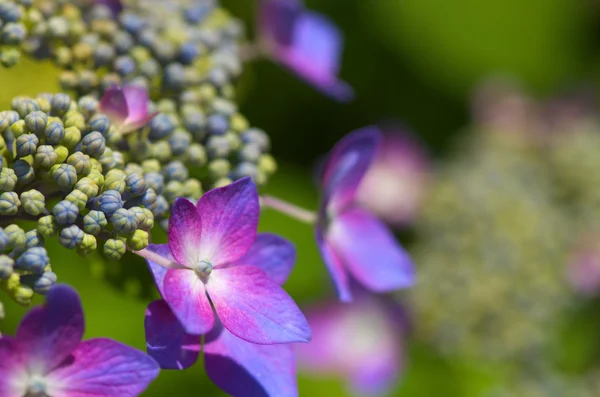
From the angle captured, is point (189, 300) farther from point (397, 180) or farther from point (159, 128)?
point (397, 180)

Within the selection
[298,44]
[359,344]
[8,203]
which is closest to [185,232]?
[8,203]

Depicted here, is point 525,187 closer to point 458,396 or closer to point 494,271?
point 494,271

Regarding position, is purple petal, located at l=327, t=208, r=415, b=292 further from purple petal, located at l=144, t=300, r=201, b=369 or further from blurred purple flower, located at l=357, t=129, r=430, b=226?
blurred purple flower, located at l=357, t=129, r=430, b=226

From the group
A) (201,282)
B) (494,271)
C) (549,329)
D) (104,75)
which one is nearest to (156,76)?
(104,75)

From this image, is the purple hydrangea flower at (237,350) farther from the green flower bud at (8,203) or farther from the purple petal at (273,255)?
the green flower bud at (8,203)

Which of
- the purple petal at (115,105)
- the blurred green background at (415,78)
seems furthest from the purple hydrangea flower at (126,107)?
the blurred green background at (415,78)

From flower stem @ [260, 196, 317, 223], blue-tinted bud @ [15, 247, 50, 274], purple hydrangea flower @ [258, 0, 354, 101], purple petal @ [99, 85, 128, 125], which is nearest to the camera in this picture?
blue-tinted bud @ [15, 247, 50, 274]

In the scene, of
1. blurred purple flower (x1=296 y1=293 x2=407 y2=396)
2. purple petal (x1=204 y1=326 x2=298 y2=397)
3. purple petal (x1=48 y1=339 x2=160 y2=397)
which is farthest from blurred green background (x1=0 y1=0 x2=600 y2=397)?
purple petal (x1=48 y1=339 x2=160 y2=397)
